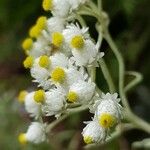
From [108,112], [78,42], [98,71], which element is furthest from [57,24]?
[98,71]

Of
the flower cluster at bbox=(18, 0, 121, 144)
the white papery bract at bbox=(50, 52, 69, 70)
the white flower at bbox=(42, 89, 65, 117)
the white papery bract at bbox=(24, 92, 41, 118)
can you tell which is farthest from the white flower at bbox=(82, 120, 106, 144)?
the white papery bract at bbox=(24, 92, 41, 118)

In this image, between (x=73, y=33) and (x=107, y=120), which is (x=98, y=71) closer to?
(x=73, y=33)

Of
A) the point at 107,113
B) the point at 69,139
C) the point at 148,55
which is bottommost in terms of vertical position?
the point at 69,139

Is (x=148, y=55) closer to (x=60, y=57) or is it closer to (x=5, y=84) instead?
(x=5, y=84)

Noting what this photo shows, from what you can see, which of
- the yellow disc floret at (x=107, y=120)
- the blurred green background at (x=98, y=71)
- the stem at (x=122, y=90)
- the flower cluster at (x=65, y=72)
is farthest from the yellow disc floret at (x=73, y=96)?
the blurred green background at (x=98, y=71)

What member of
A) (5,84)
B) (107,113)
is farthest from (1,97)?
(107,113)

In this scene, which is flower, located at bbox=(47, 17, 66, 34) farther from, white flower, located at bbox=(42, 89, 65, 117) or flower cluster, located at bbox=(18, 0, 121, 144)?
white flower, located at bbox=(42, 89, 65, 117)

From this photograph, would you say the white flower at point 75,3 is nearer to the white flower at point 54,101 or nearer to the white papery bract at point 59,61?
the white papery bract at point 59,61
